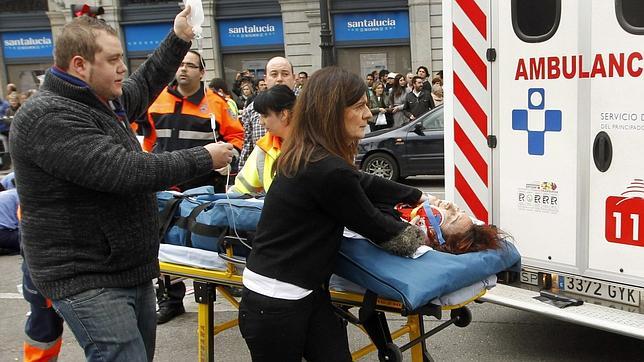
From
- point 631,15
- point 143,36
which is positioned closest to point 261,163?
point 631,15

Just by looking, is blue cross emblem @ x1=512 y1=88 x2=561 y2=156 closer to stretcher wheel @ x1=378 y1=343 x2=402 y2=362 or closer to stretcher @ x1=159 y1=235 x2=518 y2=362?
stretcher @ x1=159 y1=235 x2=518 y2=362

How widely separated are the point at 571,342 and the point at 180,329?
2.71 m

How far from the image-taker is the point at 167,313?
16.4 feet

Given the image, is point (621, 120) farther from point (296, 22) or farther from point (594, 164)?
point (296, 22)

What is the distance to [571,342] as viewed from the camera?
170 inches

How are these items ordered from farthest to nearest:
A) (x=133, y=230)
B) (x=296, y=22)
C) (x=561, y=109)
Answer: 1. (x=296, y=22)
2. (x=561, y=109)
3. (x=133, y=230)

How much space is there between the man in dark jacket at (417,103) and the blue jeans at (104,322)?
10.1m

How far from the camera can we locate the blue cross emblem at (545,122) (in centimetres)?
373

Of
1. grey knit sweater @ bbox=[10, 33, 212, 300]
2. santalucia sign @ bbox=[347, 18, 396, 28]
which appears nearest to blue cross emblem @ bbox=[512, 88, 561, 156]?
grey knit sweater @ bbox=[10, 33, 212, 300]

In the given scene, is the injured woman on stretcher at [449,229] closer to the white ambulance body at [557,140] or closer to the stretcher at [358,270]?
the stretcher at [358,270]

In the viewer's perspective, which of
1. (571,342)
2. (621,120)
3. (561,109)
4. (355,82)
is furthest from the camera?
(571,342)

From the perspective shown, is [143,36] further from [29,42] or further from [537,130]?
[537,130]

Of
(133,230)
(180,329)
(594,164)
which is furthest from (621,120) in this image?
(180,329)

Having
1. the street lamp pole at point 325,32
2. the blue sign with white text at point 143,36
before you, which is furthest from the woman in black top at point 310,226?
the blue sign with white text at point 143,36
